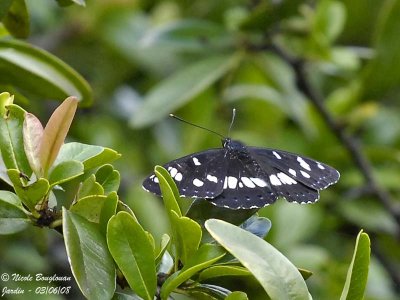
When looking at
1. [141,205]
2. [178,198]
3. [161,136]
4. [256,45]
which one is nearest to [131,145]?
[161,136]

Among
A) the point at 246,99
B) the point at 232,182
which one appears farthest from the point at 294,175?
the point at 246,99

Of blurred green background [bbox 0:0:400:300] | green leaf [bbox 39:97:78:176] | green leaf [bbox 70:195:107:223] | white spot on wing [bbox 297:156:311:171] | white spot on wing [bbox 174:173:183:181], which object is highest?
green leaf [bbox 39:97:78:176]

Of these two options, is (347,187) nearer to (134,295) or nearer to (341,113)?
(341,113)

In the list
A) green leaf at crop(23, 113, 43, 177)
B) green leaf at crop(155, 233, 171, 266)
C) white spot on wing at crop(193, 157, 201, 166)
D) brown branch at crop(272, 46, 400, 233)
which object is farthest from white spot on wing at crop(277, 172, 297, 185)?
brown branch at crop(272, 46, 400, 233)

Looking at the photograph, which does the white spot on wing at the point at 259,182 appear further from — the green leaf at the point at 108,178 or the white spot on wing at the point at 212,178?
the green leaf at the point at 108,178

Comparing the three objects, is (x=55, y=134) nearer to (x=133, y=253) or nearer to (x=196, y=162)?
(x=133, y=253)

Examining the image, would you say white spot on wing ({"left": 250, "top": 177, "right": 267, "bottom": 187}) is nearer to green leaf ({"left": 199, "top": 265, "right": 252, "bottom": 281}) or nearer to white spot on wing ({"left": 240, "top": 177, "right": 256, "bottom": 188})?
white spot on wing ({"left": 240, "top": 177, "right": 256, "bottom": 188})
